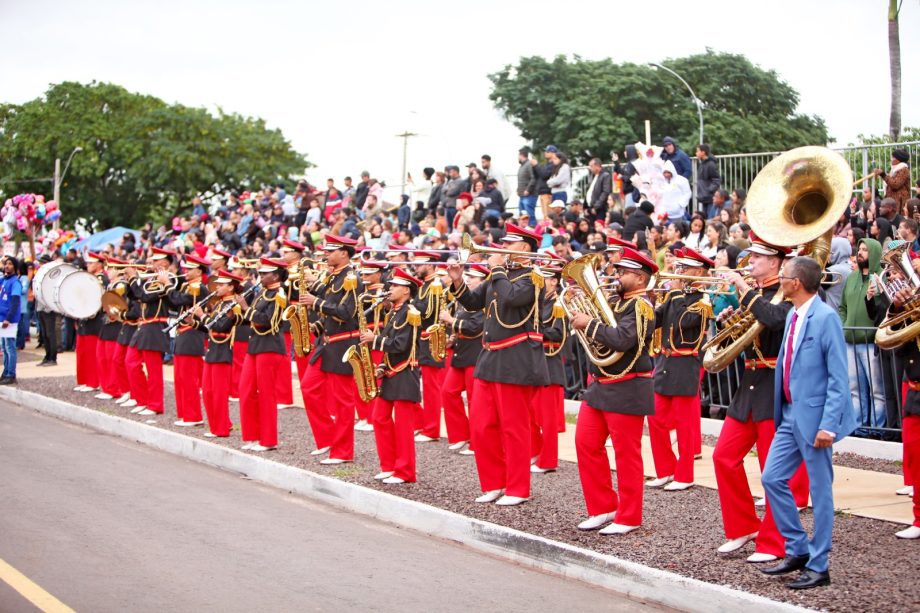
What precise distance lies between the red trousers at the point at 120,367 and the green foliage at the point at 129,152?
33562 mm

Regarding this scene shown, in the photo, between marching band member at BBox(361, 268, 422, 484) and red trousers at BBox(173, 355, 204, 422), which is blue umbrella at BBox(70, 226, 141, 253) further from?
marching band member at BBox(361, 268, 422, 484)

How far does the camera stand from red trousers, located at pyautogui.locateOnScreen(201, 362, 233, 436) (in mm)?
13648

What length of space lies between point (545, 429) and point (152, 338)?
6821mm

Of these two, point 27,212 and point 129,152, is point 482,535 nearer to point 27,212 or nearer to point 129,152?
point 27,212

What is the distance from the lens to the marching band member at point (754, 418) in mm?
7715

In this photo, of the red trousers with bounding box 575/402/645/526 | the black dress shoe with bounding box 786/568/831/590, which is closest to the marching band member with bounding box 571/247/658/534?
the red trousers with bounding box 575/402/645/526

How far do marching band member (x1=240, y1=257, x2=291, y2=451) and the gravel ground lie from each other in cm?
40

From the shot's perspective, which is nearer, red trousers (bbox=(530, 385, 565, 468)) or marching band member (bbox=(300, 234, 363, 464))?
red trousers (bbox=(530, 385, 565, 468))

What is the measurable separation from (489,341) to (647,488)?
213cm

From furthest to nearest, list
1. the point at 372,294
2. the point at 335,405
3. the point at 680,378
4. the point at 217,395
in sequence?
the point at 217,395 → the point at 372,294 → the point at 335,405 → the point at 680,378

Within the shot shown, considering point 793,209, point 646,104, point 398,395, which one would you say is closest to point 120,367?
point 398,395

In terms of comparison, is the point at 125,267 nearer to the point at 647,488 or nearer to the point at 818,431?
the point at 647,488

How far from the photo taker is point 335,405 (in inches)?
468

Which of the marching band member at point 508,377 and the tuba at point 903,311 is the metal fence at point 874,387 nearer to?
the marching band member at point 508,377
